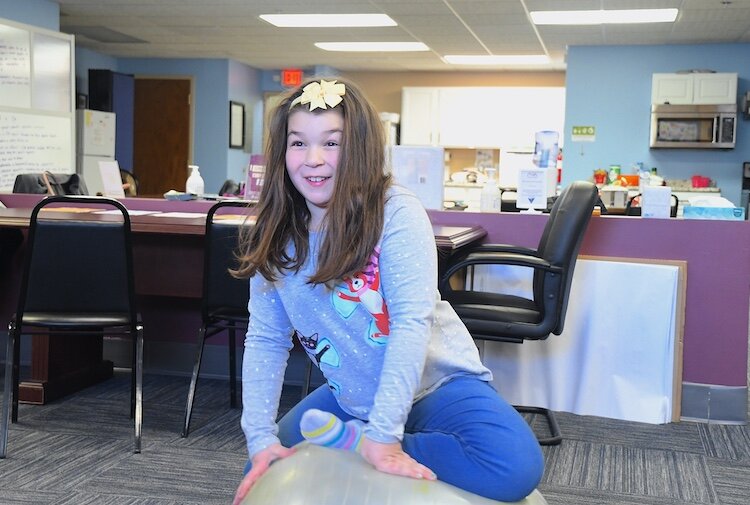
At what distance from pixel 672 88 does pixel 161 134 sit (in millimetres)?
6661

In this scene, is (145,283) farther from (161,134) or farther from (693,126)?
(161,134)

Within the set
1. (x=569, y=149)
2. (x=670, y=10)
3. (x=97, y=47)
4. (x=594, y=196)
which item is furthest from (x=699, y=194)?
(x=97, y=47)

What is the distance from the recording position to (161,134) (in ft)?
39.0

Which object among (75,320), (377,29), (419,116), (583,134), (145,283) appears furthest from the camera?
→ (419,116)

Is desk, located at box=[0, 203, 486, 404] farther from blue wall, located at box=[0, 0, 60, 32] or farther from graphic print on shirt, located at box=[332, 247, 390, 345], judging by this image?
blue wall, located at box=[0, 0, 60, 32]

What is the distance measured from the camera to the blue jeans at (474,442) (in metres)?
1.51

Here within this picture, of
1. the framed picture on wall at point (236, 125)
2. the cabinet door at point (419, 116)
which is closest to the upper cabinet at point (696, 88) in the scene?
the cabinet door at point (419, 116)

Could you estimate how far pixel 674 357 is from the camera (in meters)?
3.55

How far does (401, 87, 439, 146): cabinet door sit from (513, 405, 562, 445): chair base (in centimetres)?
812

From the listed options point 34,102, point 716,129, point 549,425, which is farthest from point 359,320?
point 716,129

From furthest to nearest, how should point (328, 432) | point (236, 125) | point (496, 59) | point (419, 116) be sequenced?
point (236, 125) → point (419, 116) → point (496, 59) → point (328, 432)

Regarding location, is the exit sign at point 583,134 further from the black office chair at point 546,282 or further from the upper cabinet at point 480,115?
the black office chair at point 546,282

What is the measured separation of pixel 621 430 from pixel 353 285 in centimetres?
215

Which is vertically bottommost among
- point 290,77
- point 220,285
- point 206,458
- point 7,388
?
point 206,458
